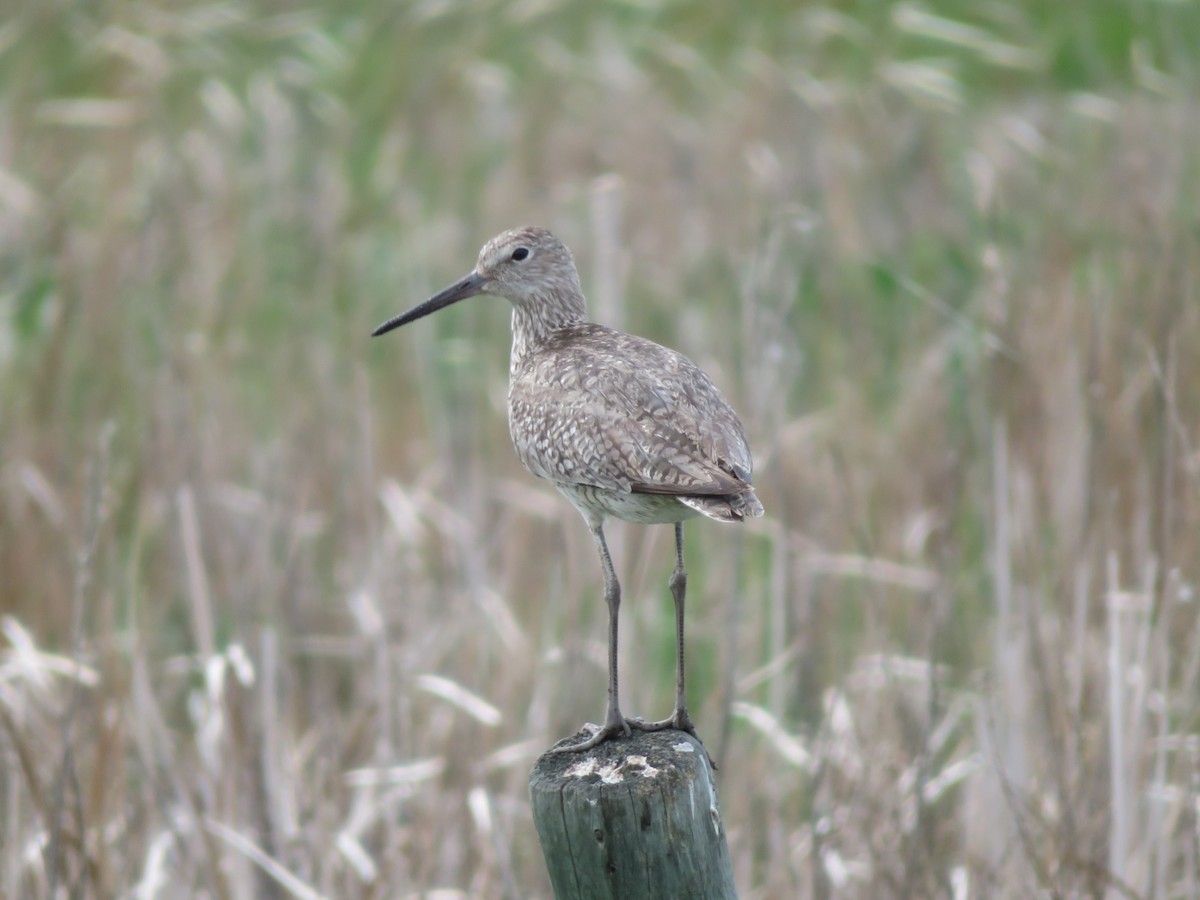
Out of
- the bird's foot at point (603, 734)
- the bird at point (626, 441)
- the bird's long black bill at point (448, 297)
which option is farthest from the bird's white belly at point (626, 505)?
the bird's long black bill at point (448, 297)

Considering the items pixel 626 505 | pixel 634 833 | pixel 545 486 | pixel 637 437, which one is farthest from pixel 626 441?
pixel 545 486

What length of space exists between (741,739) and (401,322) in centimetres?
244

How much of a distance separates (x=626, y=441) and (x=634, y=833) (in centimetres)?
101

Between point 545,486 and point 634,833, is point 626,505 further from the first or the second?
point 545,486

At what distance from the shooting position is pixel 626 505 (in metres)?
3.67

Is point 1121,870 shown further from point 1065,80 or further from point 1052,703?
point 1065,80

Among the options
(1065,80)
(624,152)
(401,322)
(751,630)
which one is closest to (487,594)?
(751,630)

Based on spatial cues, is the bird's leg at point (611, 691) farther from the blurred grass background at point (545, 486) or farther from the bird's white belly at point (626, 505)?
the blurred grass background at point (545, 486)

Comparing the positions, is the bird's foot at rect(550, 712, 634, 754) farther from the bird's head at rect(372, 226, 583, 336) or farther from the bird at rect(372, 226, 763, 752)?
the bird's head at rect(372, 226, 583, 336)

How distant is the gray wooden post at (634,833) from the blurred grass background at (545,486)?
1.25 meters

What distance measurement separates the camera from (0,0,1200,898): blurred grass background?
4.80m

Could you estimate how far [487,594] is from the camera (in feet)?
20.6

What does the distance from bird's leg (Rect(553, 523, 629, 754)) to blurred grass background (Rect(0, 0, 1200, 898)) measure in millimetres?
611

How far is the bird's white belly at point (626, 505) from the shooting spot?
358cm
